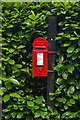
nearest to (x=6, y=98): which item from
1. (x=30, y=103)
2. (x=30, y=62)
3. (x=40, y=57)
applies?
(x=30, y=103)

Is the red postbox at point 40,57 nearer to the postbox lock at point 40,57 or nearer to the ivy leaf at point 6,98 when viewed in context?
the postbox lock at point 40,57

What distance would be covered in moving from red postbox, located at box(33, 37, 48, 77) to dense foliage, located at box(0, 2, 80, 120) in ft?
0.95

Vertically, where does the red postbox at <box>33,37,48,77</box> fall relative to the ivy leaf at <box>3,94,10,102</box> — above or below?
above

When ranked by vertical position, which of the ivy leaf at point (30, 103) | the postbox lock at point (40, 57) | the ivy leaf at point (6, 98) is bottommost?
the ivy leaf at point (30, 103)

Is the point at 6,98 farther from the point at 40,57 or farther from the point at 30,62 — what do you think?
the point at 40,57

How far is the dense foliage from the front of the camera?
8.79 ft

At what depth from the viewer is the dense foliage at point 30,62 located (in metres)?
2.68

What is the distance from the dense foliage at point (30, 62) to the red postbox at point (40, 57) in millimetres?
289

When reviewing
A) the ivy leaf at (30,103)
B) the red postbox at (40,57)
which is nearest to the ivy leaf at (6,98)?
the ivy leaf at (30,103)

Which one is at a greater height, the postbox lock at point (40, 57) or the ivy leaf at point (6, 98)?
the postbox lock at point (40, 57)

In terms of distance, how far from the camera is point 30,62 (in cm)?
294

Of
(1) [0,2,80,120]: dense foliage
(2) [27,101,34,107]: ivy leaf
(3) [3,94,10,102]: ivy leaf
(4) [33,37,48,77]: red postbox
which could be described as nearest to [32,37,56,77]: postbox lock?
(4) [33,37,48,77]: red postbox

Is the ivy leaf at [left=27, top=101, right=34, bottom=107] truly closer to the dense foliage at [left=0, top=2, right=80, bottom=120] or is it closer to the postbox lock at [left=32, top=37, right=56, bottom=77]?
the dense foliage at [left=0, top=2, right=80, bottom=120]

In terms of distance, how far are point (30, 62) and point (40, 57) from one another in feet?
1.64
